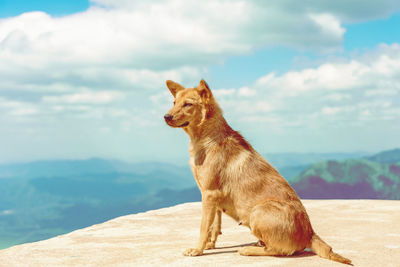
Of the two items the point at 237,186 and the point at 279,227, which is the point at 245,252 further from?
the point at 237,186

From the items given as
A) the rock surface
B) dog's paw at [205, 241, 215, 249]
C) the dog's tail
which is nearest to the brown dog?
the dog's tail

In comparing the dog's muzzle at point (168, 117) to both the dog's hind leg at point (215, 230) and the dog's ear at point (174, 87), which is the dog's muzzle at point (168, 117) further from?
the dog's hind leg at point (215, 230)

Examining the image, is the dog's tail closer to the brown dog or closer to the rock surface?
the brown dog

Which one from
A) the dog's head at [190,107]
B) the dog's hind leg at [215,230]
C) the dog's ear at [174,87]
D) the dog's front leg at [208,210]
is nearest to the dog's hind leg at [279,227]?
the dog's front leg at [208,210]

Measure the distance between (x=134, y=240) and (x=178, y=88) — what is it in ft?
12.3

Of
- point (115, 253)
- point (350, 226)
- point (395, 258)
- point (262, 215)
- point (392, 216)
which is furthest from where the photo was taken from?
point (392, 216)

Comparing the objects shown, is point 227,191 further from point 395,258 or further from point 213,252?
point 395,258

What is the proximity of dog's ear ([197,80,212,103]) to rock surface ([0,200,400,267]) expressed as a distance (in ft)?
8.55

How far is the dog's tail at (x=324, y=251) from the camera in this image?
6363 mm

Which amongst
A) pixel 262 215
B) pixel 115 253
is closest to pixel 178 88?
pixel 262 215

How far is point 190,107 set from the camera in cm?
684

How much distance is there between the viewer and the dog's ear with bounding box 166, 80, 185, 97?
7.33m

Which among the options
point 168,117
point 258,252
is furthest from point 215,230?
point 168,117

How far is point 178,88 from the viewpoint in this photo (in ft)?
24.1
